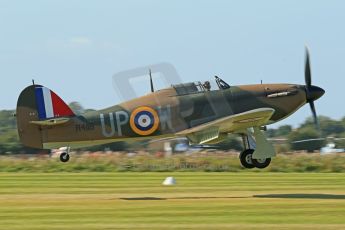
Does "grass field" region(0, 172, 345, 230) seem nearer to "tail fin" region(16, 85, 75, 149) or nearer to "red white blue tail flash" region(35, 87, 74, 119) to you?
"tail fin" region(16, 85, 75, 149)

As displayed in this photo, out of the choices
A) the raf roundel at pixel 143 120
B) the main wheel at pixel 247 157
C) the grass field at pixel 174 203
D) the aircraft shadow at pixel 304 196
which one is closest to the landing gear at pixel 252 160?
the main wheel at pixel 247 157

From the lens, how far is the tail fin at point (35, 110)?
23.9 metres

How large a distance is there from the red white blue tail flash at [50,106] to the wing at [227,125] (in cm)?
334

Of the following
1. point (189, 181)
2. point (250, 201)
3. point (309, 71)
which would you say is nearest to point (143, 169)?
point (189, 181)

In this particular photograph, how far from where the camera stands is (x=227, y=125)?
2431 centimetres

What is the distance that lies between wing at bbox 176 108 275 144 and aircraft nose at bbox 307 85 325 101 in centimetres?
179

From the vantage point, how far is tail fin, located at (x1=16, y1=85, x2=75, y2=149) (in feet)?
78.4

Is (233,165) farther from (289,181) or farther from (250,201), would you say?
(250,201)

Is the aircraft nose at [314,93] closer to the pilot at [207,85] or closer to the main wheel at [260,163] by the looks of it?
the main wheel at [260,163]

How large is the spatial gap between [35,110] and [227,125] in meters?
5.41

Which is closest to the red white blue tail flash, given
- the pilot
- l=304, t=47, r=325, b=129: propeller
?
the pilot

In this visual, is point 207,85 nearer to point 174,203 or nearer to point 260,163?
point 260,163

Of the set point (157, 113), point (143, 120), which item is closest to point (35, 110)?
point (143, 120)

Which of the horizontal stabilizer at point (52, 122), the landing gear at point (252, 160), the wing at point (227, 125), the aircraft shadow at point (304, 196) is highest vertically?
the horizontal stabilizer at point (52, 122)
